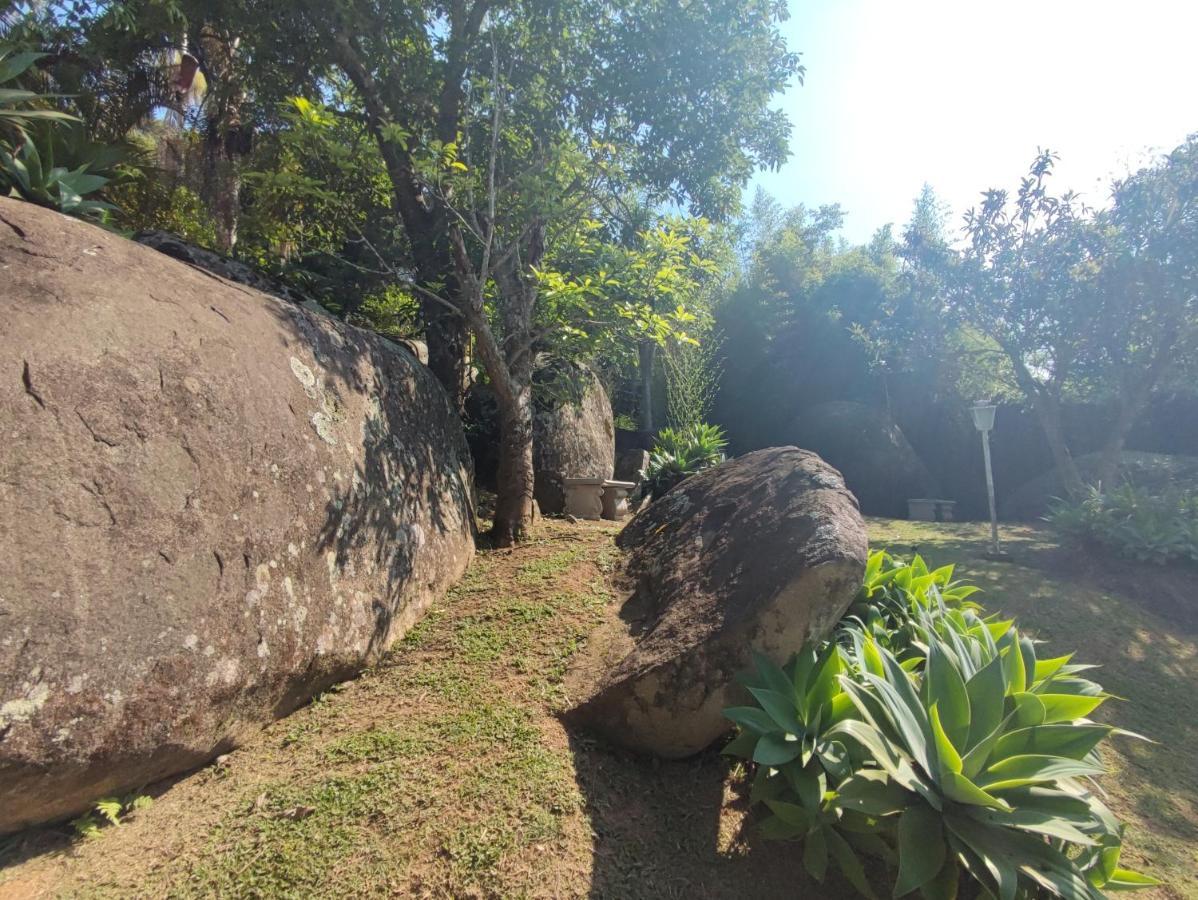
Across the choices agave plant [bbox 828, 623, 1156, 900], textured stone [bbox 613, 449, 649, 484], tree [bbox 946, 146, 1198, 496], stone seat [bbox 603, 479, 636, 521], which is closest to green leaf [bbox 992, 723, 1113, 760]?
agave plant [bbox 828, 623, 1156, 900]

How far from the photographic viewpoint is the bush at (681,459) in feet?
24.3

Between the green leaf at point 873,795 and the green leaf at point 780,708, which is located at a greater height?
the green leaf at point 780,708

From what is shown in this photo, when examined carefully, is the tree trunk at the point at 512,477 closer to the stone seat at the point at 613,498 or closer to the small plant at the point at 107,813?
the stone seat at the point at 613,498

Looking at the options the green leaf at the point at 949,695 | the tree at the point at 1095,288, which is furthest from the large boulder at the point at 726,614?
the tree at the point at 1095,288

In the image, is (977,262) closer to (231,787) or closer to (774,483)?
(774,483)

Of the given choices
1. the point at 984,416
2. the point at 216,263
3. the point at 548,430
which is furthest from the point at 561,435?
the point at 984,416

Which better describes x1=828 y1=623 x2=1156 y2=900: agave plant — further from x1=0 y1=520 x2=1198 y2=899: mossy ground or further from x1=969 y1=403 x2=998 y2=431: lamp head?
x1=969 y1=403 x2=998 y2=431: lamp head

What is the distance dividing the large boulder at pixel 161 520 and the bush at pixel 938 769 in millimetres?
2047

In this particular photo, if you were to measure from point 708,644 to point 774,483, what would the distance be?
1.24 m

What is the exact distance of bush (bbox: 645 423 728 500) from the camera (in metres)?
7.39

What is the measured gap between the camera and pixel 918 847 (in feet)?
5.82

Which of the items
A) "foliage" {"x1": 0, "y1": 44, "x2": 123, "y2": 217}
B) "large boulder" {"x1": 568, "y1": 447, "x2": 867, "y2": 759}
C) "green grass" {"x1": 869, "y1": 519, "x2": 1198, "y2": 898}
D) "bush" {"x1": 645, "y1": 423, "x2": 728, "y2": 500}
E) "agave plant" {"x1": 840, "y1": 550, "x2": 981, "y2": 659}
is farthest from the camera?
"bush" {"x1": 645, "y1": 423, "x2": 728, "y2": 500}

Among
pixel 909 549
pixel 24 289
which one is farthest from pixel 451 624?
pixel 909 549

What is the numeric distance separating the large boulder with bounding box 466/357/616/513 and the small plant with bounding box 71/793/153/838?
3978 millimetres
